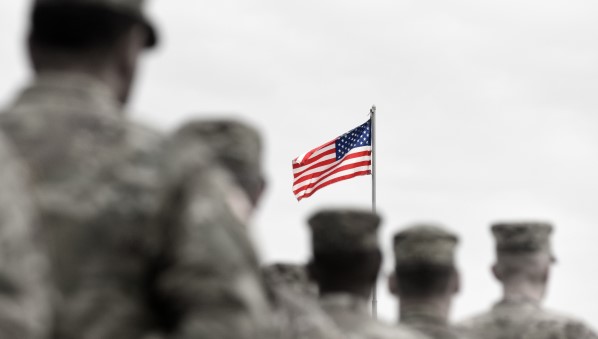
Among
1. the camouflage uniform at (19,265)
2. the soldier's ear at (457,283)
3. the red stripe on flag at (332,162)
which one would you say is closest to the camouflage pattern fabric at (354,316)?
the soldier's ear at (457,283)

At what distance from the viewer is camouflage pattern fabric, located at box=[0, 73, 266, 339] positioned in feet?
16.1

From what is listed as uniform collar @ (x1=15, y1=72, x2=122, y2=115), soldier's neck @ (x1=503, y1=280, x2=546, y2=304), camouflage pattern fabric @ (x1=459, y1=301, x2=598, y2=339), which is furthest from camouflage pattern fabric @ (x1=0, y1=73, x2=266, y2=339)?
soldier's neck @ (x1=503, y1=280, x2=546, y2=304)

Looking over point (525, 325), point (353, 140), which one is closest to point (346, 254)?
point (525, 325)

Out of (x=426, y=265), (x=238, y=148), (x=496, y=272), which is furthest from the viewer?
(x=496, y=272)

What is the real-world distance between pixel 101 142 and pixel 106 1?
527 mm

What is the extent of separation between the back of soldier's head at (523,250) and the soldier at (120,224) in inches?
284

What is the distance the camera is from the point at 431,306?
32.9ft

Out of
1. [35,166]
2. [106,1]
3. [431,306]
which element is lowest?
[431,306]

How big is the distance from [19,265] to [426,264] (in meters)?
5.54

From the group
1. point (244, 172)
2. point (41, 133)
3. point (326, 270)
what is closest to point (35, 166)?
point (41, 133)

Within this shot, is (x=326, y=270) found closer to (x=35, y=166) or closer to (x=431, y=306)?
(x=431, y=306)

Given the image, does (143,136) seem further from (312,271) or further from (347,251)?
(312,271)

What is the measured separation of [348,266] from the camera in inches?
340

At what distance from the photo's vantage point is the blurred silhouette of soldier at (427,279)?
1004 centimetres
